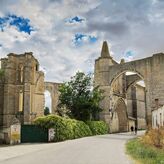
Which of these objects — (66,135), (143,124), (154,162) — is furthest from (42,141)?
(143,124)

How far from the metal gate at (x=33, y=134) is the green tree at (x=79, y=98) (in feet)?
33.5

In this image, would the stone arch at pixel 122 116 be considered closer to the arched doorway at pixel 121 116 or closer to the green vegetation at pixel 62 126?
the arched doorway at pixel 121 116

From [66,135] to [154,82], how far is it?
1665cm

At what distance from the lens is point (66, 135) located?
3039cm

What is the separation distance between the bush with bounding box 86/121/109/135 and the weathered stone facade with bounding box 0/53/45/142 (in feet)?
37.6

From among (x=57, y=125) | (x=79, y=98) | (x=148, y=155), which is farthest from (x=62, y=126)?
(x=148, y=155)

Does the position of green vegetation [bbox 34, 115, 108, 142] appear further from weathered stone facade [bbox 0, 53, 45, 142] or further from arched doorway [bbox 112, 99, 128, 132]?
arched doorway [bbox 112, 99, 128, 132]

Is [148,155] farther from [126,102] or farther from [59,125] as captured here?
[126,102]

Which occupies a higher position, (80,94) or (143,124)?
(80,94)

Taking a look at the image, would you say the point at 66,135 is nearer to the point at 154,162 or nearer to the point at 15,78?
the point at 154,162

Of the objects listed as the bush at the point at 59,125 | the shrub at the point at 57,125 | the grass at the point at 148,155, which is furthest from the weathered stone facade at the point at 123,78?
the grass at the point at 148,155

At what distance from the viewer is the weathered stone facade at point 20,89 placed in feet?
158

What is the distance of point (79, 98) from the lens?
39281 mm

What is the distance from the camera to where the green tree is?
39188 millimetres
